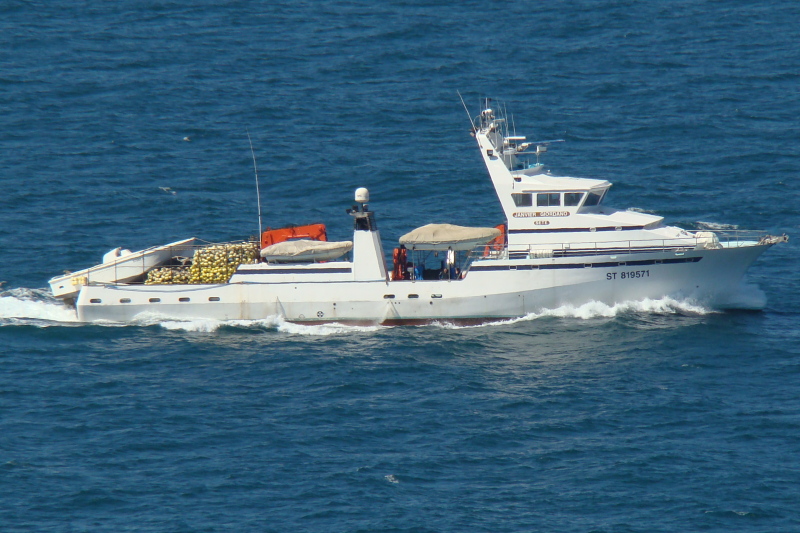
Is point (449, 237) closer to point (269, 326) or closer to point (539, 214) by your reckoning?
point (539, 214)

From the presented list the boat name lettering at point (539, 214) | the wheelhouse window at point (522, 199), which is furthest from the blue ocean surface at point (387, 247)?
the wheelhouse window at point (522, 199)

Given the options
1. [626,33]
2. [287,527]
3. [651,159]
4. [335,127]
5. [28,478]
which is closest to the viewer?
[287,527]

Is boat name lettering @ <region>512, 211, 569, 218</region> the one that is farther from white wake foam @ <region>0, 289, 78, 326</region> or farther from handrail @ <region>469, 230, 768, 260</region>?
white wake foam @ <region>0, 289, 78, 326</region>

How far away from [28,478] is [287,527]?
8.26 m

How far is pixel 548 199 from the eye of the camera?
156 ft

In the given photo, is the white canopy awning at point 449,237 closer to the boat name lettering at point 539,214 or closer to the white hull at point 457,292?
the white hull at point 457,292

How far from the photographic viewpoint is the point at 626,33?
80.6 m

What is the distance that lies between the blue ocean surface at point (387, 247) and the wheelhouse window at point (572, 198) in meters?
4.63

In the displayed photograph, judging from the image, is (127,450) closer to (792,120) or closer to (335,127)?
(335,127)

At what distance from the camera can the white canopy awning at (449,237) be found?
46.9 m

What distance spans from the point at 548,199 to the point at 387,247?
8.78 meters

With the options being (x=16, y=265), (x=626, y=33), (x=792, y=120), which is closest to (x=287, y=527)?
(x=16, y=265)

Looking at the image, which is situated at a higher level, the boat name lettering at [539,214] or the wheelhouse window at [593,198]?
the wheelhouse window at [593,198]

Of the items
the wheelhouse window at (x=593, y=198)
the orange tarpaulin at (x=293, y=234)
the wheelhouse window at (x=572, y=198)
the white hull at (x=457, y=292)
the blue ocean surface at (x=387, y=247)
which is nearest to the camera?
the blue ocean surface at (x=387, y=247)
